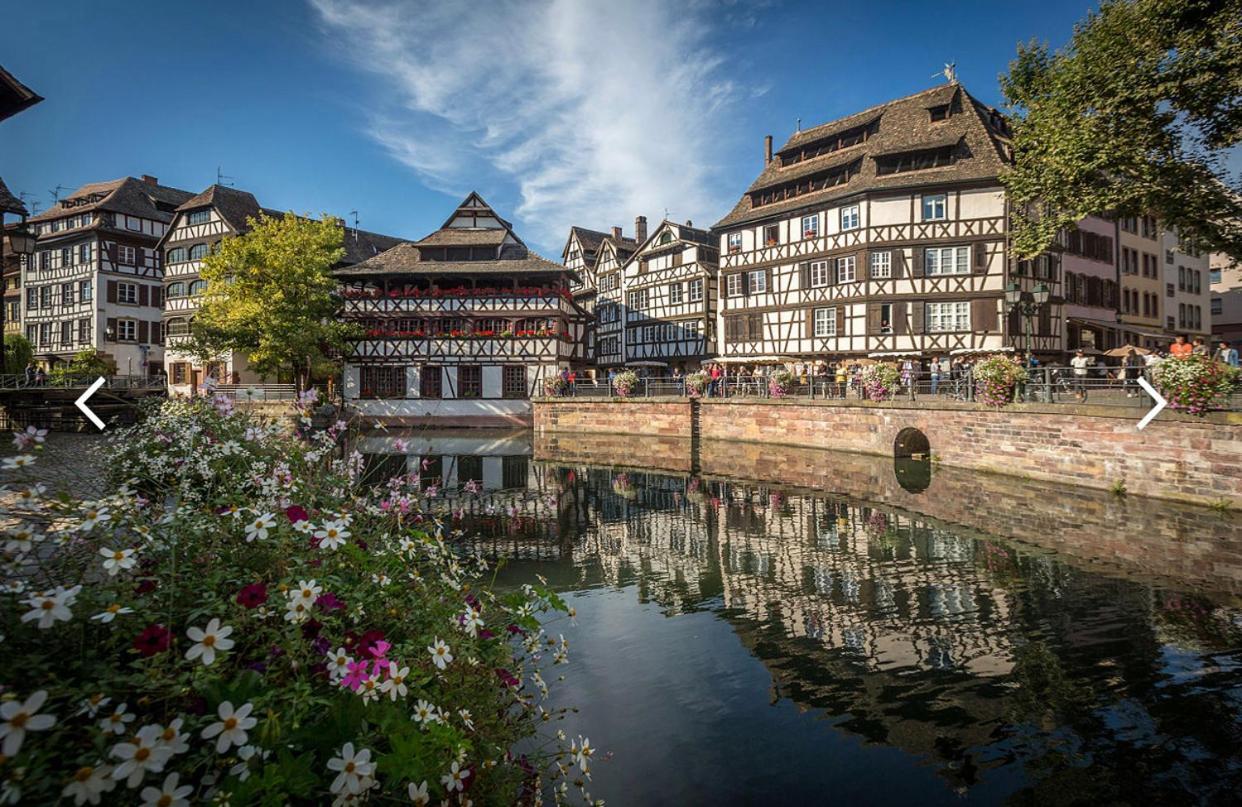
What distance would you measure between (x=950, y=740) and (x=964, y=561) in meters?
6.10

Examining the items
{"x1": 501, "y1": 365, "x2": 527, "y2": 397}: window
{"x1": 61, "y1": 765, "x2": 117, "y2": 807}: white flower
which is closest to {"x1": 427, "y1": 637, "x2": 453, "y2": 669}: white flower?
{"x1": 61, "y1": 765, "x2": 117, "y2": 807}: white flower

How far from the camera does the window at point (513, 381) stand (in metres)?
40.6

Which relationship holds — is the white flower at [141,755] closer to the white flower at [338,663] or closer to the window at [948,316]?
the white flower at [338,663]

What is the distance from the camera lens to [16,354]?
38188 mm

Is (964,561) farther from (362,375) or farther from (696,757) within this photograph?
(362,375)

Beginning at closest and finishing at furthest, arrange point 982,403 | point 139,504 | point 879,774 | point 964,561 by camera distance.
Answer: point 139,504, point 879,774, point 964,561, point 982,403

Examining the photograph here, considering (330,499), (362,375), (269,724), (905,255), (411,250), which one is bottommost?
(269,724)

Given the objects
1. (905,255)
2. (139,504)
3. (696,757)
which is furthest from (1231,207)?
(139,504)

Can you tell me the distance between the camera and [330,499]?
4676 mm

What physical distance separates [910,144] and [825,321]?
29.4 feet

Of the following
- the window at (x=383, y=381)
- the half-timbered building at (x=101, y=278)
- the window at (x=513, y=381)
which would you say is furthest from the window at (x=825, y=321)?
the half-timbered building at (x=101, y=278)

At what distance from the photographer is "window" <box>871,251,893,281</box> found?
32375 mm

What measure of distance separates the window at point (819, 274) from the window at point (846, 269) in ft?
2.36

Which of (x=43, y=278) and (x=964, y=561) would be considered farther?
(x=43, y=278)
